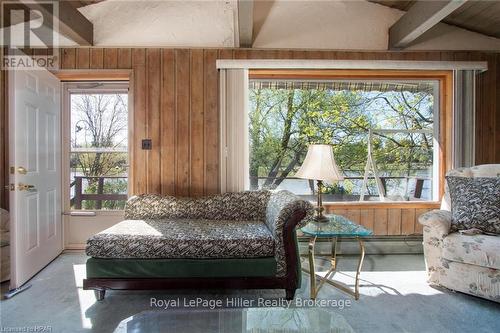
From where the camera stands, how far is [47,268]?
9.54 feet

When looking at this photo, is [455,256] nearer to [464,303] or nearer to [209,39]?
[464,303]

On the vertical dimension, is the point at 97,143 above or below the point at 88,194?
above

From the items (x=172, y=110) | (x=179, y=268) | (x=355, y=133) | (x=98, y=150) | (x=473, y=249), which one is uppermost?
(x=172, y=110)

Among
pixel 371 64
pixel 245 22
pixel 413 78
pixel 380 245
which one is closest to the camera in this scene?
pixel 245 22

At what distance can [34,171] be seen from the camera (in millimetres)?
2684

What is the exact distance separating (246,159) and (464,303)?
7.20 feet

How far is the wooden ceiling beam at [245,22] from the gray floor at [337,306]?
2191mm

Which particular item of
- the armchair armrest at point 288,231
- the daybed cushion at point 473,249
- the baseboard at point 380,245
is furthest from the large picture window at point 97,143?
the daybed cushion at point 473,249

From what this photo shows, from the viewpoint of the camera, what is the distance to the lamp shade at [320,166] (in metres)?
2.61

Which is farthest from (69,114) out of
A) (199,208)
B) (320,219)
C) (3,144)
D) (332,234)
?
(332,234)

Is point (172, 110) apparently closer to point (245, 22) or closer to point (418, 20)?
point (245, 22)

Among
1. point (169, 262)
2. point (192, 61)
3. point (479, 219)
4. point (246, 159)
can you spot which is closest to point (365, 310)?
point (479, 219)

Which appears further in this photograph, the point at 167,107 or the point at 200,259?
the point at 167,107

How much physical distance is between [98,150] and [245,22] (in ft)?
7.35
